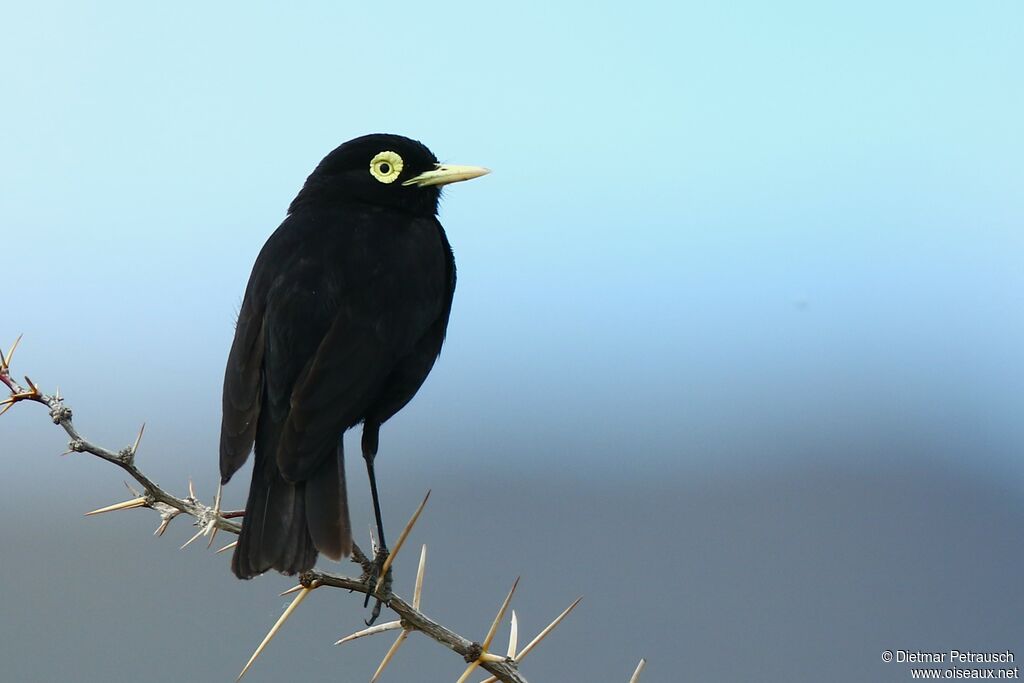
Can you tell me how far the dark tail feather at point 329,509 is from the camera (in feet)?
14.9

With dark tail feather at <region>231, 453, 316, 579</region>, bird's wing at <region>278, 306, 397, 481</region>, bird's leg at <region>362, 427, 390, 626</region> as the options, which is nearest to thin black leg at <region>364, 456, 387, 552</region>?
bird's leg at <region>362, 427, 390, 626</region>

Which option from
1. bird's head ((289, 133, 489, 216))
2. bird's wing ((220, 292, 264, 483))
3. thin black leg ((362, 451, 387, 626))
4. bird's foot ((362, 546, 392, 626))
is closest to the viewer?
bird's foot ((362, 546, 392, 626))

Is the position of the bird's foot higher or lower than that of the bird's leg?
lower

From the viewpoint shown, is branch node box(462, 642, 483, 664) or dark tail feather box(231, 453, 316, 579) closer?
branch node box(462, 642, 483, 664)

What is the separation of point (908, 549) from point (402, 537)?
81.2 feet

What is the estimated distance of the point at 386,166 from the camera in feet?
19.7

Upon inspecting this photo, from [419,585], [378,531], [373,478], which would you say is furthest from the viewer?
[373,478]

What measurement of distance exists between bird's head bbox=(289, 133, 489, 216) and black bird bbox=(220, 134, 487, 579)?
8 cm

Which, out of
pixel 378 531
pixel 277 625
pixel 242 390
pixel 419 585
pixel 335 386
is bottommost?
pixel 277 625

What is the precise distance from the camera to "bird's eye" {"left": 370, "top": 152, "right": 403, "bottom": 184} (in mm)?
5973

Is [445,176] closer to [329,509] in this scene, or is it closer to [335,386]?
[335,386]

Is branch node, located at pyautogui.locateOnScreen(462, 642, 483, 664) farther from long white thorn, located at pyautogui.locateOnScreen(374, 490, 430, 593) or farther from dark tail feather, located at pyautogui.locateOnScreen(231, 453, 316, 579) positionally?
dark tail feather, located at pyautogui.locateOnScreen(231, 453, 316, 579)

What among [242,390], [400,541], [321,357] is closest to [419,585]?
[400,541]

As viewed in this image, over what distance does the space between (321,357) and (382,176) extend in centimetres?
133
